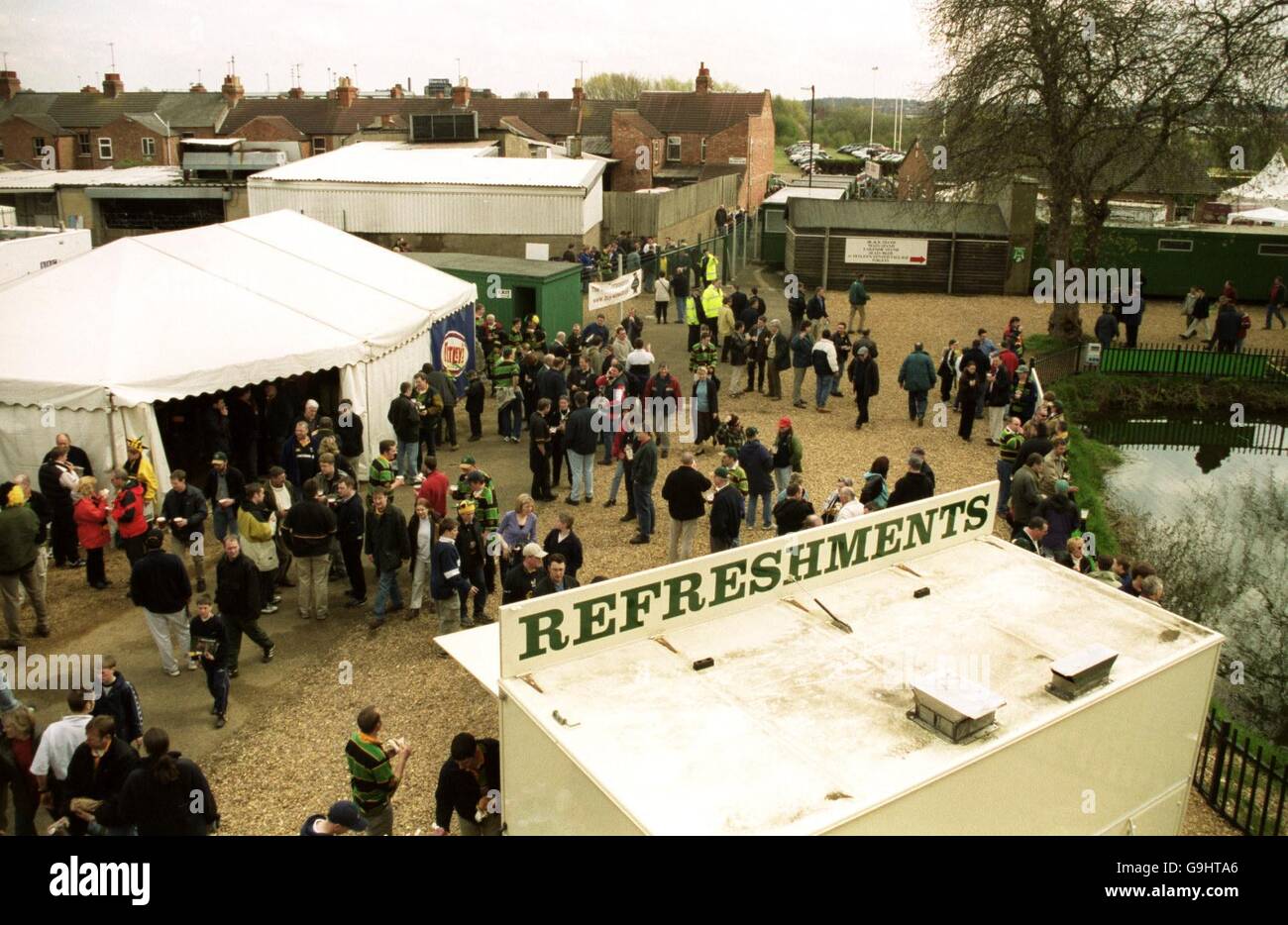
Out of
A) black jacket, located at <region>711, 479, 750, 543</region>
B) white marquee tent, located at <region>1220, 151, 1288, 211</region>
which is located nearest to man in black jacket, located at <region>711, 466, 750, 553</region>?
black jacket, located at <region>711, 479, 750, 543</region>

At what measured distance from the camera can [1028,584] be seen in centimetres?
754

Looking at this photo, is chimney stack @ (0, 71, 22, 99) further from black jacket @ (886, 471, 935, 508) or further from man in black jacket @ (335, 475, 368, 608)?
black jacket @ (886, 471, 935, 508)

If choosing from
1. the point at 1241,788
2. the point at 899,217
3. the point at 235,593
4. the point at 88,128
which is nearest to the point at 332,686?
the point at 235,593

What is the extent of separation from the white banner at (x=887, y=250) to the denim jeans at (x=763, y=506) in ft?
57.1

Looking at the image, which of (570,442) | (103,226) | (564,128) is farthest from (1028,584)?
(564,128)

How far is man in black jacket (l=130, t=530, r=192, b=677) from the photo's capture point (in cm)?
939

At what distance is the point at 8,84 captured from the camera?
57219 millimetres

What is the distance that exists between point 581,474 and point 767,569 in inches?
301

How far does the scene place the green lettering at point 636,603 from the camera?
247 inches

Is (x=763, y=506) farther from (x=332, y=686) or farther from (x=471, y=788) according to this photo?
(x=471, y=788)

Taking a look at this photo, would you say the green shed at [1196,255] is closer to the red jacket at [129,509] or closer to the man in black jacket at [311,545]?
the man in black jacket at [311,545]

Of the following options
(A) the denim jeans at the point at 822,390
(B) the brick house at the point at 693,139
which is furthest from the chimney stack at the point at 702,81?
(A) the denim jeans at the point at 822,390

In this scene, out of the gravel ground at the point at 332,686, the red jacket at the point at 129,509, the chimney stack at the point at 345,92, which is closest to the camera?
the gravel ground at the point at 332,686
